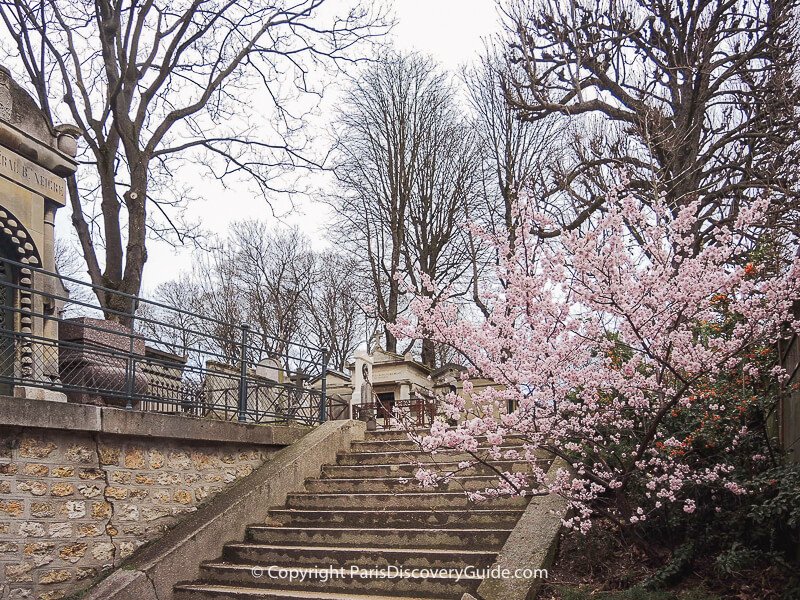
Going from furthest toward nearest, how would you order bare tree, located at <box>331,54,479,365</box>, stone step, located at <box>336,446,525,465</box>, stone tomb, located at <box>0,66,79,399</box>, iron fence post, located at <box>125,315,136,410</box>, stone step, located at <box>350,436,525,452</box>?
bare tree, located at <box>331,54,479,365</box>, stone step, located at <box>350,436,525,452</box>, stone step, located at <box>336,446,525,465</box>, stone tomb, located at <box>0,66,79,399</box>, iron fence post, located at <box>125,315,136,410</box>

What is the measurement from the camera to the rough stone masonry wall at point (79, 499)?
574 cm

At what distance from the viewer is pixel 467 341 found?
23.2ft

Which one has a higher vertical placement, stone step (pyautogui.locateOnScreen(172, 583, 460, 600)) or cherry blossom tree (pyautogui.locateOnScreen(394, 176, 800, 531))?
cherry blossom tree (pyautogui.locateOnScreen(394, 176, 800, 531))

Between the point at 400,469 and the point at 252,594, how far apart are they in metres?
2.62

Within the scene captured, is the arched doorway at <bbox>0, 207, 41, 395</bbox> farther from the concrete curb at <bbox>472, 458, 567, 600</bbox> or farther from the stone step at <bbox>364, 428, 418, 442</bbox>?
the concrete curb at <bbox>472, 458, 567, 600</bbox>

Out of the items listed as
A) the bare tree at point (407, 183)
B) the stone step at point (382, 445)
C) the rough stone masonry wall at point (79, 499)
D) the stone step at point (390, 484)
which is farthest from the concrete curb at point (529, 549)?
the bare tree at point (407, 183)

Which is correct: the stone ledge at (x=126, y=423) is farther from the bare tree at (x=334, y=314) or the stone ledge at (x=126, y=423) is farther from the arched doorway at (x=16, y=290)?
the bare tree at (x=334, y=314)

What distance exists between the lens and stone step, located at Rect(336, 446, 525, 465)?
846 cm

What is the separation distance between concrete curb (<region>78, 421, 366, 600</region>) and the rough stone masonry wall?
203mm

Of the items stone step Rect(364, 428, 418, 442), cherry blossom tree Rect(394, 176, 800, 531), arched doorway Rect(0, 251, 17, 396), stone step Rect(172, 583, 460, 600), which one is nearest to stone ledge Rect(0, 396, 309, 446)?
stone step Rect(172, 583, 460, 600)

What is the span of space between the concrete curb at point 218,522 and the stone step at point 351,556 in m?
0.28

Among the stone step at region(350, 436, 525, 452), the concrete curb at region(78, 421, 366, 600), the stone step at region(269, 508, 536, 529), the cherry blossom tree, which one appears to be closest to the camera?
the cherry blossom tree

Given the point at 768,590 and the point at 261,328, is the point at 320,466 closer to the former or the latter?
the point at 768,590

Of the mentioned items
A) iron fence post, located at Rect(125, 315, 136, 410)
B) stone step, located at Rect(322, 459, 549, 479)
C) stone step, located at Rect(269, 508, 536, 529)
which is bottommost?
stone step, located at Rect(269, 508, 536, 529)
